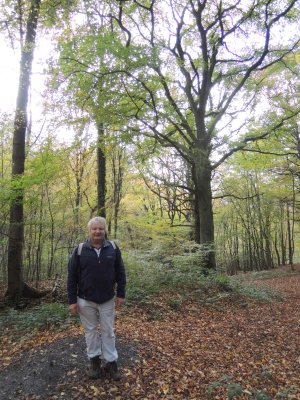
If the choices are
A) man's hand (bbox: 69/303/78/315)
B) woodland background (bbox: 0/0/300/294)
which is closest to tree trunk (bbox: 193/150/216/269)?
woodland background (bbox: 0/0/300/294)

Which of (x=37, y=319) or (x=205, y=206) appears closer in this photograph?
(x=37, y=319)

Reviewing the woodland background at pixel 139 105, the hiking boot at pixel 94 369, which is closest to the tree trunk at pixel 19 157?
the woodland background at pixel 139 105

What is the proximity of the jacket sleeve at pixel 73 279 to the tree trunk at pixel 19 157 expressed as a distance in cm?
504

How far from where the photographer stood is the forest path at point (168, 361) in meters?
4.06

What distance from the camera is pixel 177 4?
1133 centimetres

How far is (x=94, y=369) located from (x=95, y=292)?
0.99 metres

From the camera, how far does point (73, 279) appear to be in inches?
165

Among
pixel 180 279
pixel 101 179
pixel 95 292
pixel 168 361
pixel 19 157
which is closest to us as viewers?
pixel 95 292

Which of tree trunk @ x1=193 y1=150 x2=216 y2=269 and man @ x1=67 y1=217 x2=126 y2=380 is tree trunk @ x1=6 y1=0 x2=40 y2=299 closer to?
man @ x1=67 y1=217 x2=126 y2=380

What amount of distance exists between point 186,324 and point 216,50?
28.7 ft

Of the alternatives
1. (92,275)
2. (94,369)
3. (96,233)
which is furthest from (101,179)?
(94,369)

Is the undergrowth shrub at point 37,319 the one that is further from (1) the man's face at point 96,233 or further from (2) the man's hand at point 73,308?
(1) the man's face at point 96,233

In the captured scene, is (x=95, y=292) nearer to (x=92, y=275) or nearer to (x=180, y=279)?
(x=92, y=275)

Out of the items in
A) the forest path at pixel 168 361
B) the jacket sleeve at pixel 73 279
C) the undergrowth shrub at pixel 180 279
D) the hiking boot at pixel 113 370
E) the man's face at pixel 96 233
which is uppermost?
the man's face at pixel 96 233
